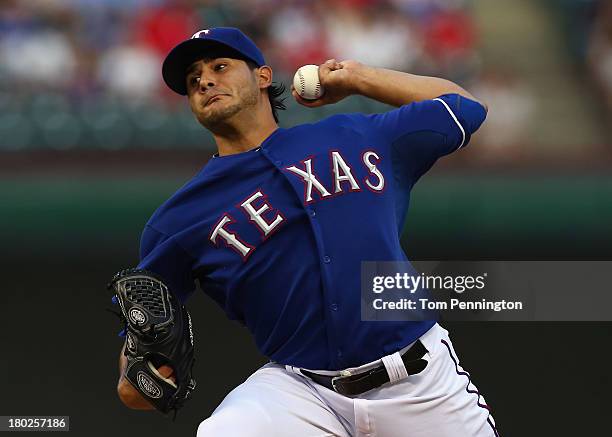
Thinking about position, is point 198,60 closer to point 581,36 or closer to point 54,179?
point 54,179

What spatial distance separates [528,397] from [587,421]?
0.24m

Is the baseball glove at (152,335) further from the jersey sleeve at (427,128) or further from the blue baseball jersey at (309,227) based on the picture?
the jersey sleeve at (427,128)

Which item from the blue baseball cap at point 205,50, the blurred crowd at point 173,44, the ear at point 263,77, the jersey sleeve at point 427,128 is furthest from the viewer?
the blurred crowd at point 173,44

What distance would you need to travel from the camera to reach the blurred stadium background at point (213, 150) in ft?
12.4

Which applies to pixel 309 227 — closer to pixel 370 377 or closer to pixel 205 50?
pixel 370 377

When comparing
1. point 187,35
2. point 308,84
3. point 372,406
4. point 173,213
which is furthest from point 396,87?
point 187,35

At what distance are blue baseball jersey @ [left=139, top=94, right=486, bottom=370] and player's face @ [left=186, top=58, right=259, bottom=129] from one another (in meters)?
0.12

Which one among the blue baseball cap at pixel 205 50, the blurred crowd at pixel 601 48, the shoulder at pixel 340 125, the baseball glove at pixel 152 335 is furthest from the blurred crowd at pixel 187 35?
the baseball glove at pixel 152 335

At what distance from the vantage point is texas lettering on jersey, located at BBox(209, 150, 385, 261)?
7.87 ft

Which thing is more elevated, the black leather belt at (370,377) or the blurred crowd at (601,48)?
the blurred crowd at (601,48)

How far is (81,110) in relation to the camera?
407 centimetres

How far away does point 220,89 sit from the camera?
254 centimetres

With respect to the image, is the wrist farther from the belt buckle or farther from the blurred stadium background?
the blurred stadium background

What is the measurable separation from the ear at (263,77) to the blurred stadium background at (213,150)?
4.29 feet
